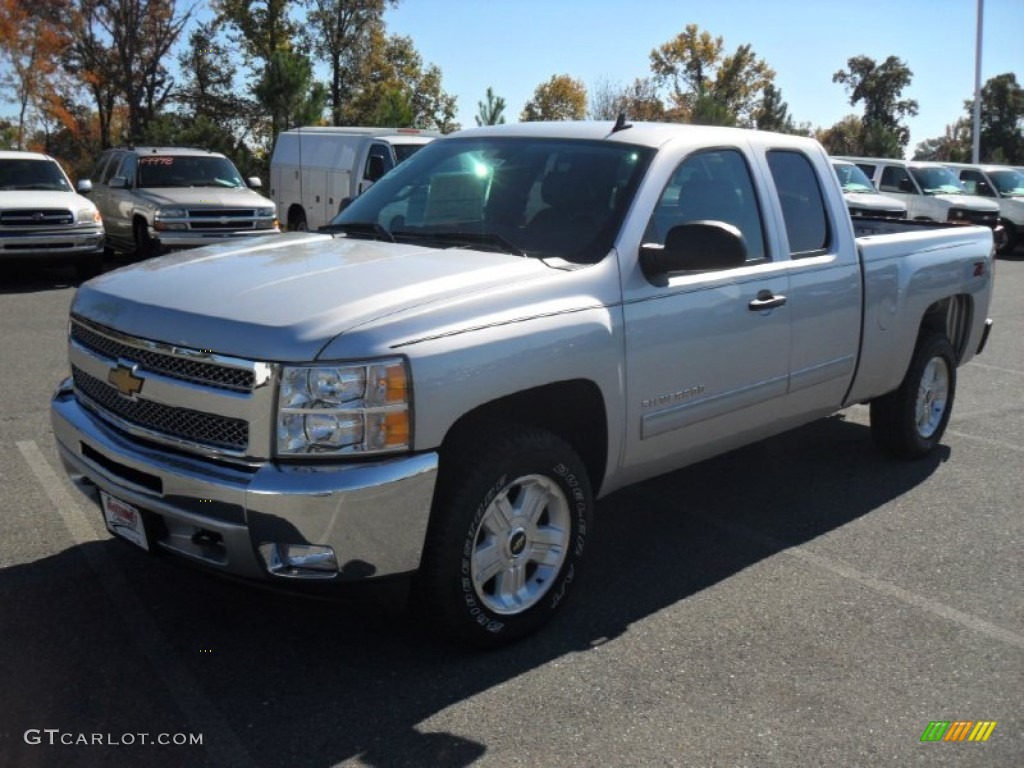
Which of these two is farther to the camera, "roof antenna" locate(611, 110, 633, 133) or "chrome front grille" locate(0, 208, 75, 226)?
"chrome front grille" locate(0, 208, 75, 226)

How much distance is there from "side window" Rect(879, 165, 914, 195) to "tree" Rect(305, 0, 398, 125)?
28278 millimetres

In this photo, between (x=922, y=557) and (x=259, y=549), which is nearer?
(x=259, y=549)

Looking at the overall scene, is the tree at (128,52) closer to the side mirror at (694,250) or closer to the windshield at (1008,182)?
the windshield at (1008,182)

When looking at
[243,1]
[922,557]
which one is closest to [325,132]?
[922,557]

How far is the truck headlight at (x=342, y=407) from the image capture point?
324 centimetres

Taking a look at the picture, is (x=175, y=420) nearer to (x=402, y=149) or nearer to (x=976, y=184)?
(x=402, y=149)

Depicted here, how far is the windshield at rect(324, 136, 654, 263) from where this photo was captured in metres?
4.28

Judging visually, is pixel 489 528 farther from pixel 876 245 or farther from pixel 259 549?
pixel 876 245

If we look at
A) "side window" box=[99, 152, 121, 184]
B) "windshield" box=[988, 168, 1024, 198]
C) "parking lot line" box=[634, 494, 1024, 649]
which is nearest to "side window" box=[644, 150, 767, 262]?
"parking lot line" box=[634, 494, 1024, 649]

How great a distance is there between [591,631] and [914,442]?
313 centimetres

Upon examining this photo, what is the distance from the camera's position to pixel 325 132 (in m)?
17.4

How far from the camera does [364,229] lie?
15.8ft

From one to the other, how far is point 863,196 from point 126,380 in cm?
1880

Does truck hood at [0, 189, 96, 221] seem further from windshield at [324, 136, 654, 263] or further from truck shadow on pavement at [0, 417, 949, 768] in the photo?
truck shadow on pavement at [0, 417, 949, 768]
